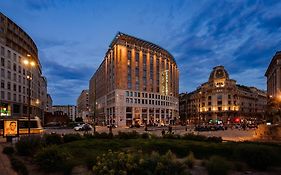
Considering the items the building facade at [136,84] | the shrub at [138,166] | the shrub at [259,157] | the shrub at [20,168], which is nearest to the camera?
the shrub at [138,166]

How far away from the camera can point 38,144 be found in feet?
69.5

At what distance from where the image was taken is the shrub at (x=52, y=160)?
14.5m

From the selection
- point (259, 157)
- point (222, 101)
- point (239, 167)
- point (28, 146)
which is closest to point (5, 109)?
point (28, 146)

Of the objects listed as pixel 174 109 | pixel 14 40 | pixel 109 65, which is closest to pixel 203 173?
pixel 14 40

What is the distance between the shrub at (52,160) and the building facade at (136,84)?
100 meters

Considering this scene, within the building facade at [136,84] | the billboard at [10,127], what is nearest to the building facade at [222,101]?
the building facade at [136,84]

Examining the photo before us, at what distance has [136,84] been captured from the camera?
122125 mm

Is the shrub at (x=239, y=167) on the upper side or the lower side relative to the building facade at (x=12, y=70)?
lower

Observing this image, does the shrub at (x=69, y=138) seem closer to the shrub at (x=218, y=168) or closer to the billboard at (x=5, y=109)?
the shrub at (x=218, y=168)

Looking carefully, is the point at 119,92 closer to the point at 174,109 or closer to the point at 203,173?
the point at 174,109

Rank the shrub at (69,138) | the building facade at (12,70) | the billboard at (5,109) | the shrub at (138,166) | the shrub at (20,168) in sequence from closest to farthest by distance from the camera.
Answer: the shrub at (138,166), the shrub at (20,168), the shrub at (69,138), the billboard at (5,109), the building facade at (12,70)

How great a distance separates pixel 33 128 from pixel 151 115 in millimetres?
89705

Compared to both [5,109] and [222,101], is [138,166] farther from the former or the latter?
[222,101]

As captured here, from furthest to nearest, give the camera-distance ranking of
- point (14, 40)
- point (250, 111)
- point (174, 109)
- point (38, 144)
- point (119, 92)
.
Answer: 1. point (250, 111)
2. point (174, 109)
3. point (119, 92)
4. point (14, 40)
5. point (38, 144)
